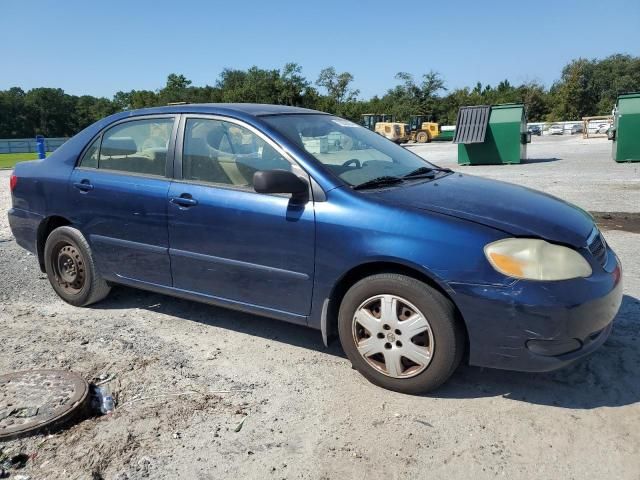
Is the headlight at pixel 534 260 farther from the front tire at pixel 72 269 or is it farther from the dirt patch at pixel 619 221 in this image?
the dirt patch at pixel 619 221

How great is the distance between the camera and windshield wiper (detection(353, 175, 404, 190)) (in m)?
3.53

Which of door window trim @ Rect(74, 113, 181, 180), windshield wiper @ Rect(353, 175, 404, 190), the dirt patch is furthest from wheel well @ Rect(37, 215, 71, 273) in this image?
the dirt patch

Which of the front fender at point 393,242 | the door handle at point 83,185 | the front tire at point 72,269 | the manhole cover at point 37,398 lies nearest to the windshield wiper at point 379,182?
the front fender at point 393,242

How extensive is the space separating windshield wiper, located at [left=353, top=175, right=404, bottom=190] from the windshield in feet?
0.07

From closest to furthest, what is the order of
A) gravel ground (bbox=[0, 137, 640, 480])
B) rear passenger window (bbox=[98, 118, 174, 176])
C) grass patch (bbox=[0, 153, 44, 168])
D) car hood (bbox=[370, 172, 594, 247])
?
gravel ground (bbox=[0, 137, 640, 480])
car hood (bbox=[370, 172, 594, 247])
rear passenger window (bbox=[98, 118, 174, 176])
grass patch (bbox=[0, 153, 44, 168])

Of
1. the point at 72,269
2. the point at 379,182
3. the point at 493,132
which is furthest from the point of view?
the point at 493,132

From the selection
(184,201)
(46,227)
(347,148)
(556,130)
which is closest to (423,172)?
(347,148)

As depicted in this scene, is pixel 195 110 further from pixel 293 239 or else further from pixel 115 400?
pixel 115 400

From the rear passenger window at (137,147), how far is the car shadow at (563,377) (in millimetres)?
1375

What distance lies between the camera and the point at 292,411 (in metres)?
3.13

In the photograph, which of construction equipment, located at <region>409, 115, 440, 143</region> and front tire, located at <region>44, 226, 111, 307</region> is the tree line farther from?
front tire, located at <region>44, 226, 111, 307</region>

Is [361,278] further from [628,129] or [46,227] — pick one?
[628,129]

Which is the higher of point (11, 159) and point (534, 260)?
point (534, 260)

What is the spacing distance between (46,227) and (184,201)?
179 centimetres
